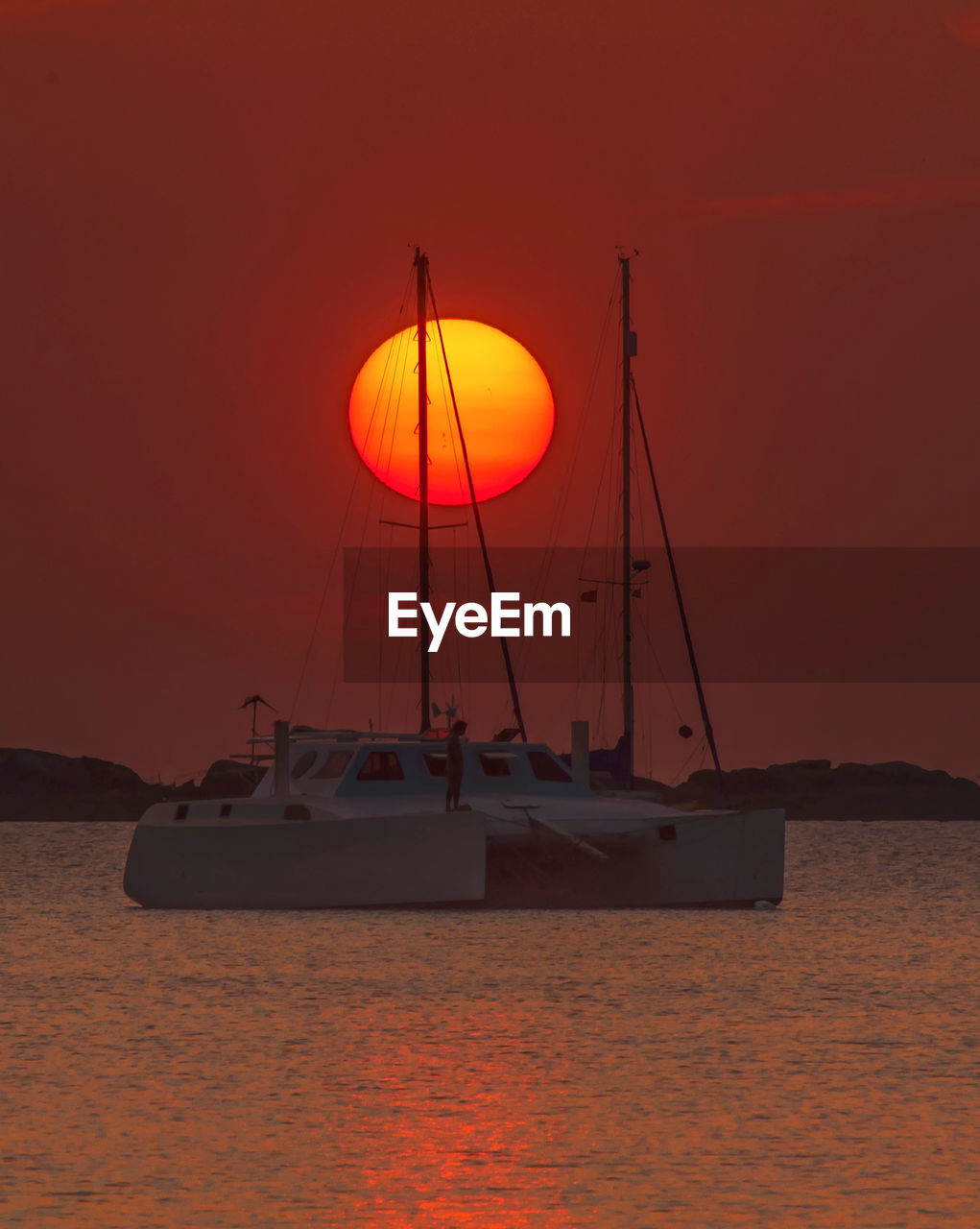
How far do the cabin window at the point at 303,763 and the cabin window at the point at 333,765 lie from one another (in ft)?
1.34

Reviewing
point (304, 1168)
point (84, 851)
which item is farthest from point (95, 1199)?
point (84, 851)

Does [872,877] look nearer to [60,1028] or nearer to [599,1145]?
[60,1028]

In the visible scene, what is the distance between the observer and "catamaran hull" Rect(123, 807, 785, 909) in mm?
39656

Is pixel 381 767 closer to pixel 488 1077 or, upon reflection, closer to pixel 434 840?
pixel 434 840

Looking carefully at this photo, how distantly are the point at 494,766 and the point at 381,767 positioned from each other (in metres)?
2.27

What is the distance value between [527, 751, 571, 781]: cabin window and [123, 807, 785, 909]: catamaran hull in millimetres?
2494

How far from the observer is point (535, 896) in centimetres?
4100

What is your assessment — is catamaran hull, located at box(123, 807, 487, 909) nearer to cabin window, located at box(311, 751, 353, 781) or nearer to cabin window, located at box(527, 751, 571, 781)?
cabin window, located at box(311, 751, 353, 781)

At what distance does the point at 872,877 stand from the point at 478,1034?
184ft

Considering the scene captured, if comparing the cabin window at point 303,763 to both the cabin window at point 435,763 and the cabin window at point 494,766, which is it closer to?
the cabin window at point 435,763

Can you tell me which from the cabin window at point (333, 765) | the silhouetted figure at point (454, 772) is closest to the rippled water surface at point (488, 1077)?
the silhouetted figure at point (454, 772)

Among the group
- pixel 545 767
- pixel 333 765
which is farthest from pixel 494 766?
pixel 333 765

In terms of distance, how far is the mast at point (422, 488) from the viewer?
4669 centimetres

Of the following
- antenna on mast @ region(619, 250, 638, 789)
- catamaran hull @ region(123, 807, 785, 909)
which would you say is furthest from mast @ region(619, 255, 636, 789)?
catamaran hull @ region(123, 807, 785, 909)
